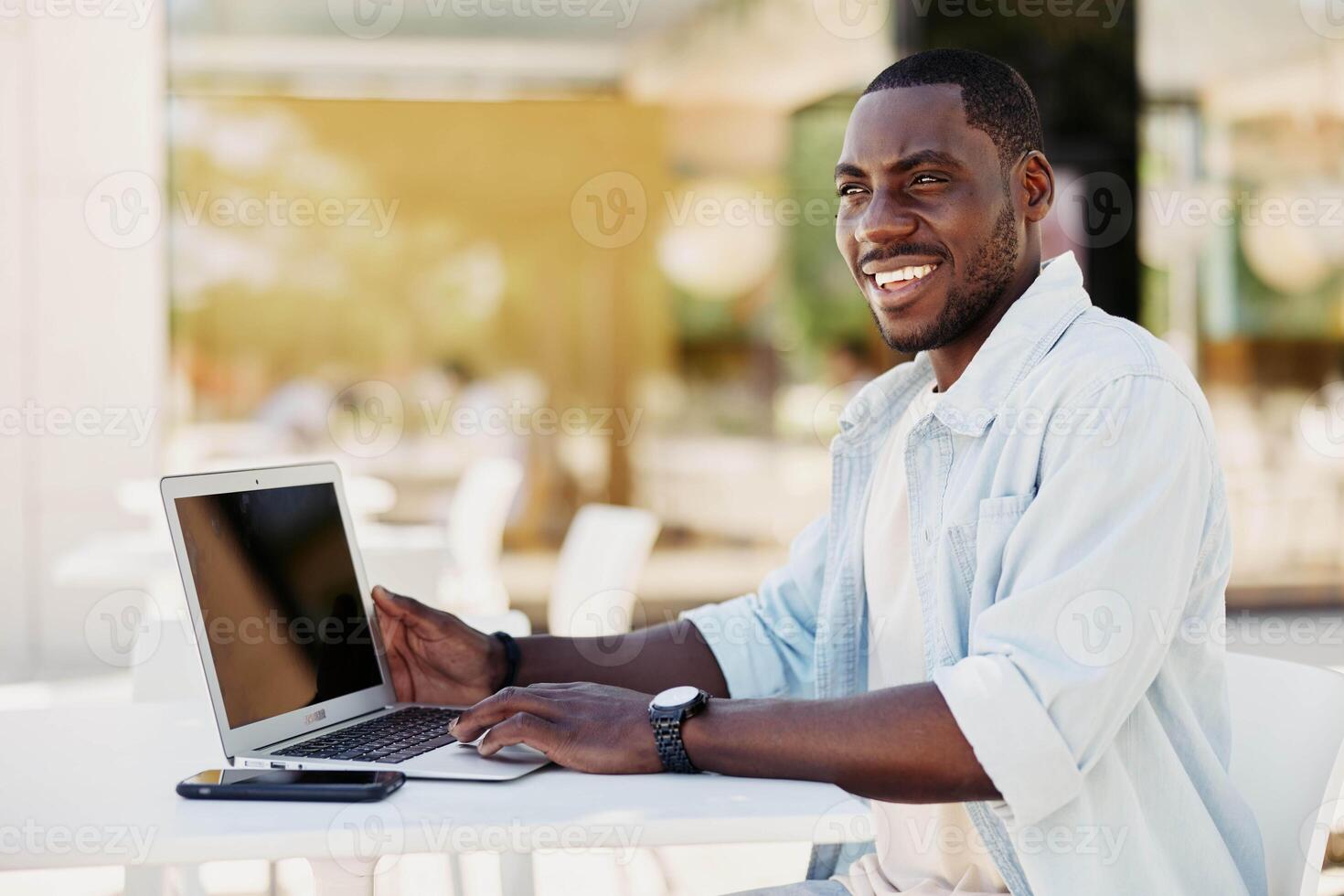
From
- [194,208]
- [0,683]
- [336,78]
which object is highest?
[336,78]

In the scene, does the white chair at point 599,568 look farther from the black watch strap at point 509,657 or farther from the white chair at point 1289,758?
the white chair at point 1289,758

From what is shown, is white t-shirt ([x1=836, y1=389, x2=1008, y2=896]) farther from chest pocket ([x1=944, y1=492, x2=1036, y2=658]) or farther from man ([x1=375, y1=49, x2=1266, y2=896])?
chest pocket ([x1=944, y1=492, x2=1036, y2=658])

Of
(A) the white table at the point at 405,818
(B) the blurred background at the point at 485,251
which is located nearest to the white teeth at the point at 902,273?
(A) the white table at the point at 405,818

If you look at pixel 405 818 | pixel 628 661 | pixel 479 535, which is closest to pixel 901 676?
pixel 628 661

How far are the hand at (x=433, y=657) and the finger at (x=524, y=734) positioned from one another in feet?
1.26

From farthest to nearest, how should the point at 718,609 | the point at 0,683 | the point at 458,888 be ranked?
the point at 0,683 → the point at 458,888 → the point at 718,609

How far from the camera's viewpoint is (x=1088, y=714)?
57.2 inches

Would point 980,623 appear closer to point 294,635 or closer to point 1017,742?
point 1017,742

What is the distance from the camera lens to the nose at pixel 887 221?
186 centimetres

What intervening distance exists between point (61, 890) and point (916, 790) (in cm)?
281

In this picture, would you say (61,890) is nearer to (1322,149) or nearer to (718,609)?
(718,609)

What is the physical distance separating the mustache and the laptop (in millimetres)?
807

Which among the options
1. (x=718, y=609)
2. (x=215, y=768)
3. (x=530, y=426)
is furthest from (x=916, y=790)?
(x=530, y=426)

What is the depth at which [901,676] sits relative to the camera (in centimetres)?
191
